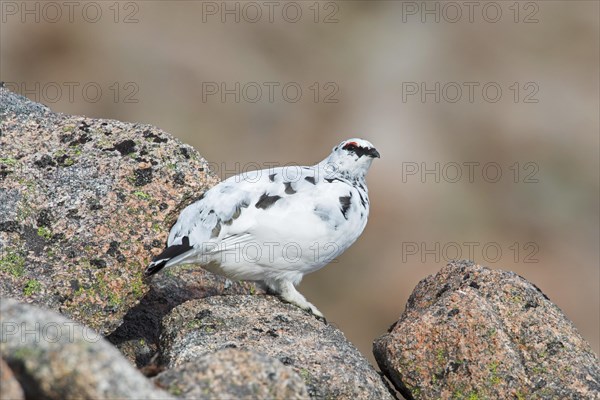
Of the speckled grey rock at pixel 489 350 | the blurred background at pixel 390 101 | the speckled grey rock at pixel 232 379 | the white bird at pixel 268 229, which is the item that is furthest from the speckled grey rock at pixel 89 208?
the blurred background at pixel 390 101

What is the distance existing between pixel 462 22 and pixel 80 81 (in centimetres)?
890

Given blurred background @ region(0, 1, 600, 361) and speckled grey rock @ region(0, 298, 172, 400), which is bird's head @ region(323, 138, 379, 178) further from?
blurred background @ region(0, 1, 600, 361)

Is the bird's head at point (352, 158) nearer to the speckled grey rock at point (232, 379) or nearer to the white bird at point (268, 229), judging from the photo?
the white bird at point (268, 229)

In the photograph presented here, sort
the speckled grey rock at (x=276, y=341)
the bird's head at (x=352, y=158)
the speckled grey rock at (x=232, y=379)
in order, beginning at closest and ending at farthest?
the speckled grey rock at (x=232, y=379)
the speckled grey rock at (x=276, y=341)
the bird's head at (x=352, y=158)

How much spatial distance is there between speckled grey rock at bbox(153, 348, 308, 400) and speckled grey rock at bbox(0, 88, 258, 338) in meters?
1.70

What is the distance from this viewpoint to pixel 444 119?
23.2 meters

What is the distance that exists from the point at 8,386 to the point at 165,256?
2241 millimetres

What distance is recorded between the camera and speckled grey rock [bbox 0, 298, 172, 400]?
358cm

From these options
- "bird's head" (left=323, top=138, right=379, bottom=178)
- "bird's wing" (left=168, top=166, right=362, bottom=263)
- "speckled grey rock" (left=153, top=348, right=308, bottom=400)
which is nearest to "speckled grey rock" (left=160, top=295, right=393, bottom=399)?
"bird's wing" (left=168, top=166, right=362, bottom=263)

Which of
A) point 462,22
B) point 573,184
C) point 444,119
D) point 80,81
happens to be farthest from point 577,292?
point 80,81

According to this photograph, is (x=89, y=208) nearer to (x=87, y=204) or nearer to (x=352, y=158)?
(x=87, y=204)

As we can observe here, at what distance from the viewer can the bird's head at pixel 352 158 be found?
6699 mm

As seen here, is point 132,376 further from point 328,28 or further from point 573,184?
point 328,28

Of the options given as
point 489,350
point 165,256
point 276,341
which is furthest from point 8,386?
point 489,350
